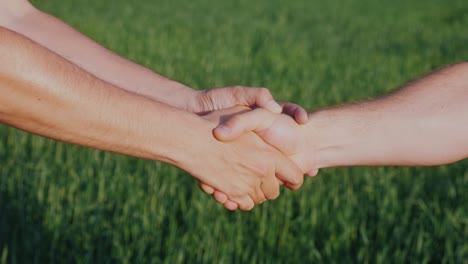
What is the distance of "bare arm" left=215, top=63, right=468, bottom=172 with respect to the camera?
9.07 ft

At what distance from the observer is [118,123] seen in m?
2.27

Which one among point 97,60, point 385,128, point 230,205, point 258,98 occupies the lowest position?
point 230,205

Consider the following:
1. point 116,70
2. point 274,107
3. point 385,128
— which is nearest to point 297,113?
point 274,107

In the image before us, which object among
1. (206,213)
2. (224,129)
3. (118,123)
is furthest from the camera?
(206,213)

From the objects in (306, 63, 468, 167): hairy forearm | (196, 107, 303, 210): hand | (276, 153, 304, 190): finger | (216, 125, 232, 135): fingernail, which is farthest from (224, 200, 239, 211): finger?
(306, 63, 468, 167): hairy forearm

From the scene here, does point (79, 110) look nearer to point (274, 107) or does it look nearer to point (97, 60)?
point (97, 60)

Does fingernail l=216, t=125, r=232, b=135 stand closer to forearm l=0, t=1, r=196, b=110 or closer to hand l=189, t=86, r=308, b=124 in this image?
hand l=189, t=86, r=308, b=124

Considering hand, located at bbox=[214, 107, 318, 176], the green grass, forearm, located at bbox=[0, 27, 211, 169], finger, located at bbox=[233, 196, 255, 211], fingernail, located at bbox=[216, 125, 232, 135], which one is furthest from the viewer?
the green grass

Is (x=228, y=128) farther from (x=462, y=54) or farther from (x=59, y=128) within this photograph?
(x=462, y=54)

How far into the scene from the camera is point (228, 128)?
2.68 metres

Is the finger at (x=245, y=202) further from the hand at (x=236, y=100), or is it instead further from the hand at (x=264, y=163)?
the hand at (x=236, y=100)

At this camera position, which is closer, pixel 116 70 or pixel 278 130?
pixel 278 130

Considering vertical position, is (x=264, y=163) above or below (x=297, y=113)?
below

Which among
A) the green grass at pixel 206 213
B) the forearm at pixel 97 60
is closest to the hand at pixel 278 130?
the forearm at pixel 97 60
